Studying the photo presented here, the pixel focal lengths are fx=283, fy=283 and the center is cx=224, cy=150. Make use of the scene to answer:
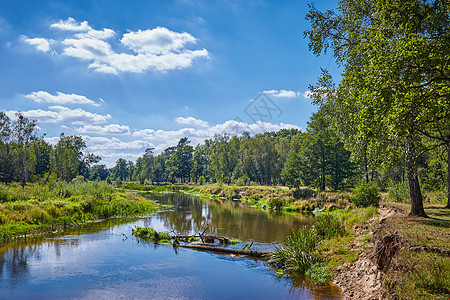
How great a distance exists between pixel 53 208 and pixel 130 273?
48.1ft

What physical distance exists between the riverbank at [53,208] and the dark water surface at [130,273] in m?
2.39

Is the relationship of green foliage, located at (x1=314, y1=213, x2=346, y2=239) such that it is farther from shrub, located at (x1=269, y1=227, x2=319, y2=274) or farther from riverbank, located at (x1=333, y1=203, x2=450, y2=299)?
riverbank, located at (x1=333, y1=203, x2=450, y2=299)

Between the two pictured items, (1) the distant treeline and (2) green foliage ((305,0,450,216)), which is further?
(1) the distant treeline

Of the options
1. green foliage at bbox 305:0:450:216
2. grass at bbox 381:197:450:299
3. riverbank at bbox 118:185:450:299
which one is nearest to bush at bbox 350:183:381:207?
riverbank at bbox 118:185:450:299

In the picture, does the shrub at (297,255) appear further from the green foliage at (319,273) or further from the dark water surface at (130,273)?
the dark water surface at (130,273)

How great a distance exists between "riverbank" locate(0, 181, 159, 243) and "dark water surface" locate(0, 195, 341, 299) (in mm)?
2394

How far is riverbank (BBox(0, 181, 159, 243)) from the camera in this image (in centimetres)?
1995

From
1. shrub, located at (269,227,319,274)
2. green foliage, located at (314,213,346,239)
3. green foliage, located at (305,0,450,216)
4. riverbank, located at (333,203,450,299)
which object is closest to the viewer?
riverbank, located at (333,203,450,299)

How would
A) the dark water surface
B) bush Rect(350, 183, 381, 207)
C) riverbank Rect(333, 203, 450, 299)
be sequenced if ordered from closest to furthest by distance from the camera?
riverbank Rect(333, 203, 450, 299)
the dark water surface
bush Rect(350, 183, 381, 207)

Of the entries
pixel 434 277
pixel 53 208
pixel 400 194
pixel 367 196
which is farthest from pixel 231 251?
pixel 53 208

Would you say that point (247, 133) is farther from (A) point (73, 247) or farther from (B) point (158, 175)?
(A) point (73, 247)

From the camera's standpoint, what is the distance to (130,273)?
530 inches

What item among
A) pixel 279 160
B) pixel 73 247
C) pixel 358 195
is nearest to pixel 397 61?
pixel 358 195

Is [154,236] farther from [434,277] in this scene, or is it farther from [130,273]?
[434,277]
